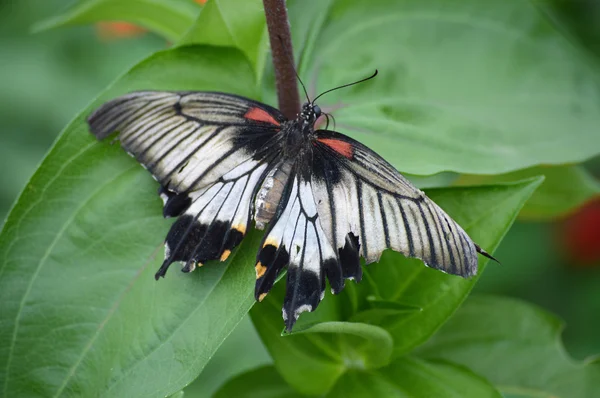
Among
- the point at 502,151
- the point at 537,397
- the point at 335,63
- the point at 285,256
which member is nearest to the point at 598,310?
the point at 537,397

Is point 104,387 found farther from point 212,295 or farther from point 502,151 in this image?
point 502,151

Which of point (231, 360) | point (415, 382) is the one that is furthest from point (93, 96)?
point (415, 382)

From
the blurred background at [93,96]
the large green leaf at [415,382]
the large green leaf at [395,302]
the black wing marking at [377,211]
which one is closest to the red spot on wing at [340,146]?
the black wing marking at [377,211]

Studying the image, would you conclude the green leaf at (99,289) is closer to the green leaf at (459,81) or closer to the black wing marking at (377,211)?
the black wing marking at (377,211)

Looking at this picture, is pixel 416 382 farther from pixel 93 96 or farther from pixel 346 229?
pixel 93 96

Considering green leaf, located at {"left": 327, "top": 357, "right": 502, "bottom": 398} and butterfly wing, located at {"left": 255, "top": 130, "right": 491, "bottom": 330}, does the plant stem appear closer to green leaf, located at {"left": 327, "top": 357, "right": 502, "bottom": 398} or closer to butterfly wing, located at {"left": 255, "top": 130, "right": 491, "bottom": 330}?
butterfly wing, located at {"left": 255, "top": 130, "right": 491, "bottom": 330}

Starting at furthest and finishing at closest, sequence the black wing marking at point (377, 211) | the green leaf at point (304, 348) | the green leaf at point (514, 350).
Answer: the green leaf at point (514, 350) < the green leaf at point (304, 348) < the black wing marking at point (377, 211)
